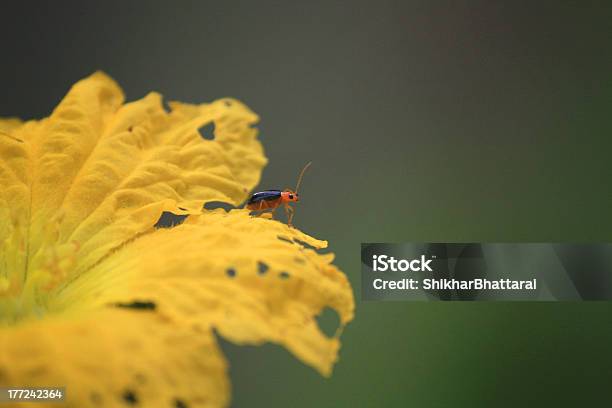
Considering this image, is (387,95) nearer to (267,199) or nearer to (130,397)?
(267,199)

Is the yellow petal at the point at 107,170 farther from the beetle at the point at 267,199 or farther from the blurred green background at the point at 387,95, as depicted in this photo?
the blurred green background at the point at 387,95

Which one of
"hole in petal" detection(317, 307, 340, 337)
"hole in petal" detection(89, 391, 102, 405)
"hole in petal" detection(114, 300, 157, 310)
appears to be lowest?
"hole in petal" detection(89, 391, 102, 405)

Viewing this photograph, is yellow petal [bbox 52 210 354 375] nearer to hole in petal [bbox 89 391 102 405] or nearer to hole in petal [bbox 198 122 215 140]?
hole in petal [bbox 89 391 102 405]

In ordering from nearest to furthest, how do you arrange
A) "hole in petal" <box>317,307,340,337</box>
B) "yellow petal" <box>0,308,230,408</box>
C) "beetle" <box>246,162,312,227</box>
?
"yellow petal" <box>0,308,230,408</box> < "beetle" <box>246,162,312,227</box> < "hole in petal" <box>317,307,340,337</box>

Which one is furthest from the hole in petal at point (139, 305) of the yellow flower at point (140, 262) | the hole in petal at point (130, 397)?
the hole in petal at point (130, 397)

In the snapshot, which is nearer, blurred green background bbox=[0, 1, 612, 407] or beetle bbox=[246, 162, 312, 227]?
beetle bbox=[246, 162, 312, 227]

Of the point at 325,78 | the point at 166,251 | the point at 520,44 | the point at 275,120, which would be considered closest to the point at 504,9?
the point at 520,44

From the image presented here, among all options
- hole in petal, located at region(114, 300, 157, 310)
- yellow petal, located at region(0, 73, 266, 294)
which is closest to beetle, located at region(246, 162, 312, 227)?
yellow petal, located at region(0, 73, 266, 294)
